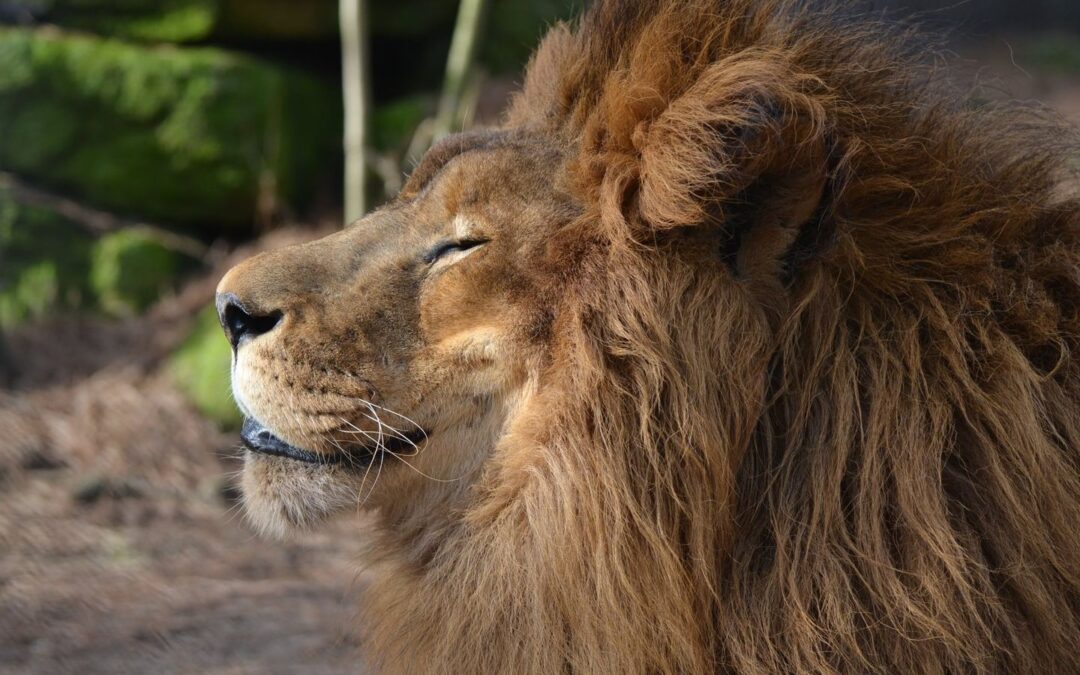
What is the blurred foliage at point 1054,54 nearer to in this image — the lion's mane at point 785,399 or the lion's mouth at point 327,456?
the lion's mane at point 785,399

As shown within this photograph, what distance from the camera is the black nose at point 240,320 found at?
2248 millimetres

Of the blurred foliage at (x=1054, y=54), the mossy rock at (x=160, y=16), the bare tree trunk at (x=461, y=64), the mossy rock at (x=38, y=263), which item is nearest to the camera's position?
the bare tree trunk at (x=461, y=64)

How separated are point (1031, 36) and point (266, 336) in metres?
12.0

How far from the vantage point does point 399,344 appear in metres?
2.27

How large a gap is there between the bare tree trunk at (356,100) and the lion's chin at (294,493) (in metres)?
4.12

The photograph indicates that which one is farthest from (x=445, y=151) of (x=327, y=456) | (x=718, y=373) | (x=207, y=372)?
(x=207, y=372)

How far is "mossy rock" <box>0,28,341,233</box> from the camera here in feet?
22.6

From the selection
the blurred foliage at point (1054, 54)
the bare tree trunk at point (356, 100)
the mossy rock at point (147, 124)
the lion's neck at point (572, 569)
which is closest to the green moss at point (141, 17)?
the mossy rock at point (147, 124)

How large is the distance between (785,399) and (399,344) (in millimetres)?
752

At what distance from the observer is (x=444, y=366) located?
2248 millimetres

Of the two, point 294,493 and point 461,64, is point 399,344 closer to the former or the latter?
point 294,493

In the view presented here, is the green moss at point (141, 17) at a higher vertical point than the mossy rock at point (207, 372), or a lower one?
higher

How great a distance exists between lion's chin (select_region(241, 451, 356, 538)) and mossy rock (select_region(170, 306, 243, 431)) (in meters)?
3.31

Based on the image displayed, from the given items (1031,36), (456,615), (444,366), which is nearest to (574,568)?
(456,615)
